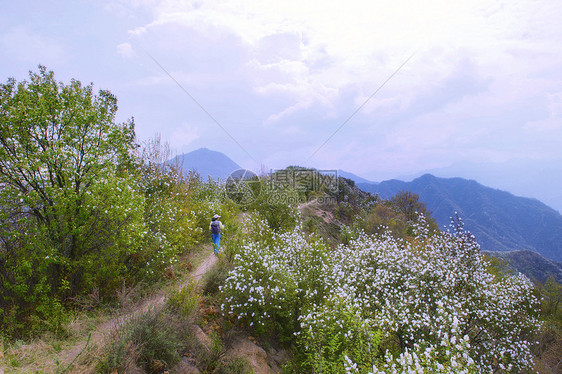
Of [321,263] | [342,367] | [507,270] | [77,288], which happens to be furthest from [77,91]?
[507,270]

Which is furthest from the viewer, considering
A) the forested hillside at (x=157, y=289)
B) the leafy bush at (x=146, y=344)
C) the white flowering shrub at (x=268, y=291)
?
the white flowering shrub at (x=268, y=291)

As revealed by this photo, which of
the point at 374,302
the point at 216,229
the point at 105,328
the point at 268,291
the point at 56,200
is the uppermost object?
the point at 56,200

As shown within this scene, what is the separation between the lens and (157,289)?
34.7 feet

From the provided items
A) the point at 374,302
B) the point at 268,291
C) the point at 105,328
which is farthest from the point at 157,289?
the point at 374,302

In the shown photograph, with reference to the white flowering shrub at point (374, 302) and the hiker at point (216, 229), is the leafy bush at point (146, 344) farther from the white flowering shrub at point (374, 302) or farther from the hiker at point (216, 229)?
the hiker at point (216, 229)

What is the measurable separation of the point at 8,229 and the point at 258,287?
299 inches

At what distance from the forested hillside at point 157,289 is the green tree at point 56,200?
5 centimetres

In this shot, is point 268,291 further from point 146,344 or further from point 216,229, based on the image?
point 216,229

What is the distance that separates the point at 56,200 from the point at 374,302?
11.1m

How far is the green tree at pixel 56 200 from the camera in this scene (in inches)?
314

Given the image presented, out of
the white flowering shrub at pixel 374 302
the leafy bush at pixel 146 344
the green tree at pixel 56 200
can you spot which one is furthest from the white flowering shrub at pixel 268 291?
the green tree at pixel 56 200

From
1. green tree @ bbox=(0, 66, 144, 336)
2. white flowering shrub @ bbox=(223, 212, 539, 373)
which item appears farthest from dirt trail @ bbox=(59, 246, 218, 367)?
white flowering shrub @ bbox=(223, 212, 539, 373)

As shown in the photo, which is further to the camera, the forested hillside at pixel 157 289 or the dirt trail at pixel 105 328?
the forested hillside at pixel 157 289

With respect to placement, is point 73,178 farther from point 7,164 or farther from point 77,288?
point 77,288
